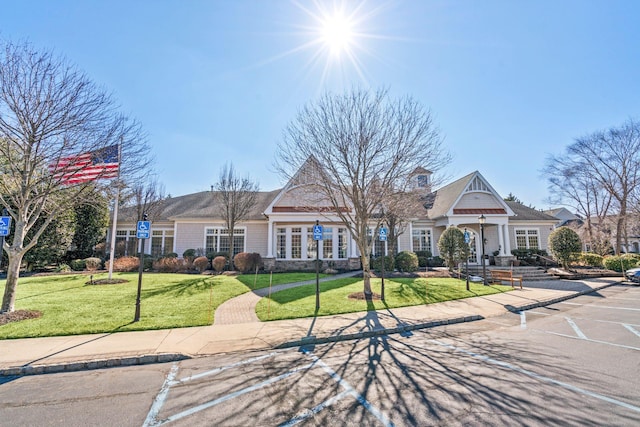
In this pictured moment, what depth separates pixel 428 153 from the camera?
11.6 meters

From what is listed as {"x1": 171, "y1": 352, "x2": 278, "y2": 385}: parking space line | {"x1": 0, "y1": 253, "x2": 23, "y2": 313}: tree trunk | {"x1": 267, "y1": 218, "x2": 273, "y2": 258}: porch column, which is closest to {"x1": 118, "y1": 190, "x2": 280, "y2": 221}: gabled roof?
{"x1": 267, "y1": 218, "x2": 273, "y2": 258}: porch column

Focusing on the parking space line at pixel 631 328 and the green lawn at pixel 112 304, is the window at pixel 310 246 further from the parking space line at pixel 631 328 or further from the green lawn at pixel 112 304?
the parking space line at pixel 631 328

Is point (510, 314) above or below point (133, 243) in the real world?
below

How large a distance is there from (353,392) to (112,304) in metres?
9.65

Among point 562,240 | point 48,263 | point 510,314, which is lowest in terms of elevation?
point 510,314

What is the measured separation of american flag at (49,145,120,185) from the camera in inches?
351

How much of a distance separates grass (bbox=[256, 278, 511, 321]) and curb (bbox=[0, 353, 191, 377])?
3.22m

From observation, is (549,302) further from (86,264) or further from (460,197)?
(86,264)

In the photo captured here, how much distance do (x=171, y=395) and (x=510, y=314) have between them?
10440 mm

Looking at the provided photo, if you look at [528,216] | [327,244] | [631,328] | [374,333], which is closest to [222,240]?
[327,244]

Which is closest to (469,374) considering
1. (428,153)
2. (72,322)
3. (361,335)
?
(361,335)

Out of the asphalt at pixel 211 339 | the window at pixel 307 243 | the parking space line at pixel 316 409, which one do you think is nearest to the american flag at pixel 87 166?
the asphalt at pixel 211 339

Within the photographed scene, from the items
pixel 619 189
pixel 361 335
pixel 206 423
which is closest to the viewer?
pixel 206 423

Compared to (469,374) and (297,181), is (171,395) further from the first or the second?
(297,181)
